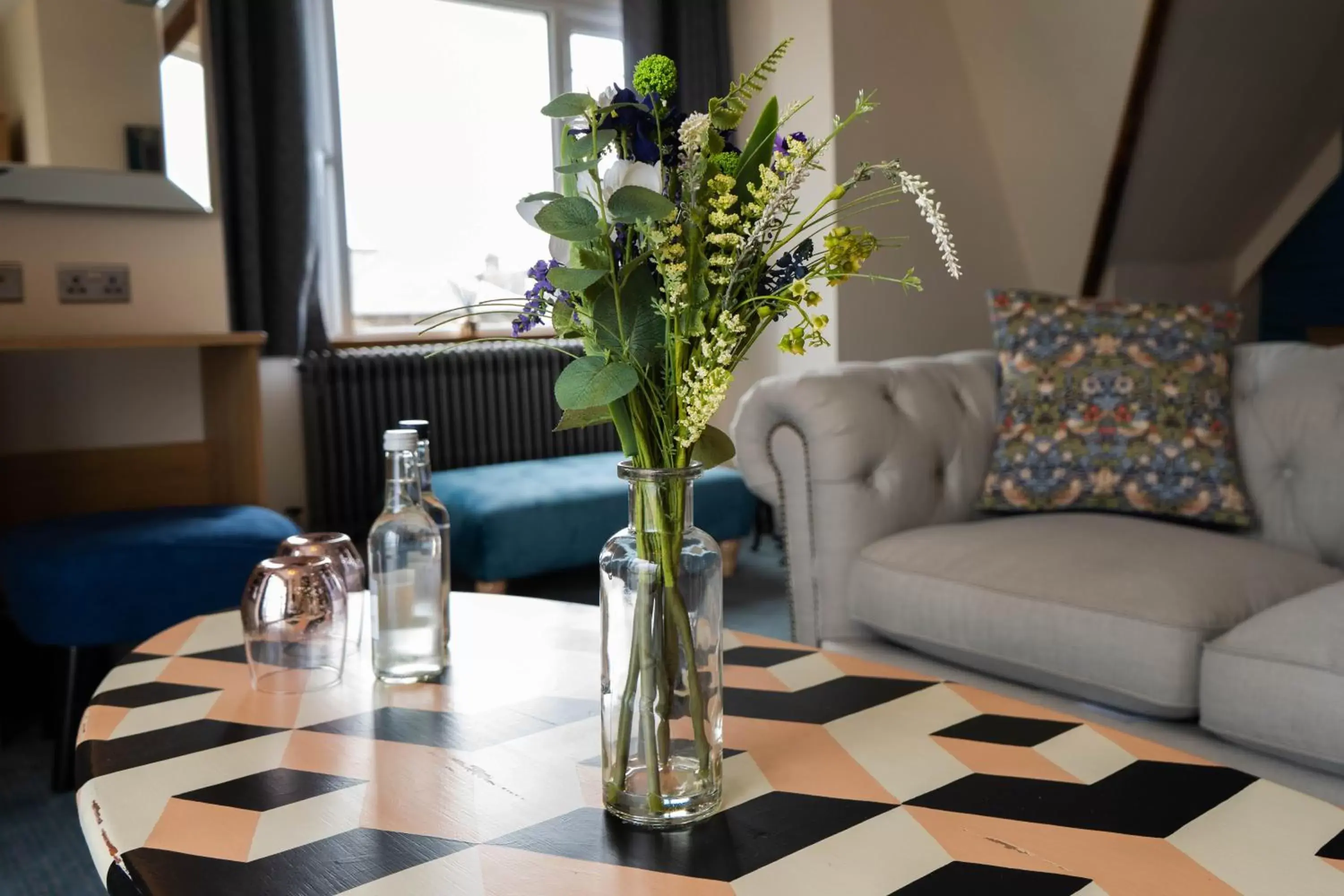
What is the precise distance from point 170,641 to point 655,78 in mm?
961

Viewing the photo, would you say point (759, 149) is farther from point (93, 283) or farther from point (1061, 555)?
point (93, 283)

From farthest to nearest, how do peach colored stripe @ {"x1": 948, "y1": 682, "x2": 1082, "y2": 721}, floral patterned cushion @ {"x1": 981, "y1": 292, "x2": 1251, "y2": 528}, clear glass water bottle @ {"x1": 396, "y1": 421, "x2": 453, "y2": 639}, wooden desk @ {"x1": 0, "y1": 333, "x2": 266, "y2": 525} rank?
wooden desk @ {"x1": 0, "y1": 333, "x2": 266, "y2": 525}, floral patterned cushion @ {"x1": 981, "y1": 292, "x2": 1251, "y2": 528}, clear glass water bottle @ {"x1": 396, "y1": 421, "x2": 453, "y2": 639}, peach colored stripe @ {"x1": 948, "y1": 682, "x2": 1082, "y2": 721}

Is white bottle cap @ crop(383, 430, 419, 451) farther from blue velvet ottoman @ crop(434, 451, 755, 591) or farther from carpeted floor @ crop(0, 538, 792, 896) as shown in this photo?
blue velvet ottoman @ crop(434, 451, 755, 591)

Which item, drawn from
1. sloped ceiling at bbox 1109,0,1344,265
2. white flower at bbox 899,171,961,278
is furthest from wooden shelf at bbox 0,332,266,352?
sloped ceiling at bbox 1109,0,1344,265

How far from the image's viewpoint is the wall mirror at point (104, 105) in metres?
2.62

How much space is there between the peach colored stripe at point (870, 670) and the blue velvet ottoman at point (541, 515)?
5.06 feet

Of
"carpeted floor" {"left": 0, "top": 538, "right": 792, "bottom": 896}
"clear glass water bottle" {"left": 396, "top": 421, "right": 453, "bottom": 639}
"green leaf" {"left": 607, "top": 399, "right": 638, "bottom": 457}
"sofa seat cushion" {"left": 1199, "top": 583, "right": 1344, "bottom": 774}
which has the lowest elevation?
"carpeted floor" {"left": 0, "top": 538, "right": 792, "bottom": 896}

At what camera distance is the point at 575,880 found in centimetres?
72

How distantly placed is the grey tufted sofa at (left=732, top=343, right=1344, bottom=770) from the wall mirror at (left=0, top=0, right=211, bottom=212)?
68.4 inches

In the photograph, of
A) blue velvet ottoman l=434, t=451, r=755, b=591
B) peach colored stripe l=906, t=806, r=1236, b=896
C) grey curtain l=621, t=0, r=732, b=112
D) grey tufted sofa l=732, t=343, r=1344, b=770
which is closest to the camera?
peach colored stripe l=906, t=806, r=1236, b=896

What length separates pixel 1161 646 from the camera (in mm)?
1488

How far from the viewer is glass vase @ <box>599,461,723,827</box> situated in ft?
2.57

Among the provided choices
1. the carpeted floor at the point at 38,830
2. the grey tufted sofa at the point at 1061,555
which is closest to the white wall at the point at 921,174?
the carpeted floor at the point at 38,830

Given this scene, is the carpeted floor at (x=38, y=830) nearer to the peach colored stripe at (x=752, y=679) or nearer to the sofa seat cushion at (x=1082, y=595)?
the peach colored stripe at (x=752, y=679)
